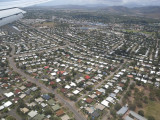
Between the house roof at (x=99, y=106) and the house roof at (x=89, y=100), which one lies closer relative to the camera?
the house roof at (x=99, y=106)

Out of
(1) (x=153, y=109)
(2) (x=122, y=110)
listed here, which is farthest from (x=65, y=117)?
(1) (x=153, y=109)

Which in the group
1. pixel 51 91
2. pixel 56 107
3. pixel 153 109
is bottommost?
pixel 153 109

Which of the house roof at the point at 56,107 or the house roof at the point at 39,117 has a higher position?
the house roof at the point at 56,107

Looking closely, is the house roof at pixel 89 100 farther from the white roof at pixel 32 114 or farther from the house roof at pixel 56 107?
the white roof at pixel 32 114

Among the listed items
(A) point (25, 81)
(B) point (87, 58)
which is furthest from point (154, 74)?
(A) point (25, 81)

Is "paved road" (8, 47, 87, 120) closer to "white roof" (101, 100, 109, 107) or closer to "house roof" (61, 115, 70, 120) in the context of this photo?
"house roof" (61, 115, 70, 120)

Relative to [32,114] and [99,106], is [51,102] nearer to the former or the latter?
[32,114]

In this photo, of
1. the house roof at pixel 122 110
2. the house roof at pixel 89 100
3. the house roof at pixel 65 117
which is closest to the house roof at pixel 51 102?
the house roof at pixel 65 117

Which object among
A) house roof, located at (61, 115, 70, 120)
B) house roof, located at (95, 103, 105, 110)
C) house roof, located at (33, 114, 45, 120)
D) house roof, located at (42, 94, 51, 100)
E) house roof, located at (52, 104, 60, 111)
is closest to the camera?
house roof, located at (33, 114, 45, 120)

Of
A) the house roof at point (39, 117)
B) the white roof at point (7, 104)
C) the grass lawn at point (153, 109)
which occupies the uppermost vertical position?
the white roof at point (7, 104)

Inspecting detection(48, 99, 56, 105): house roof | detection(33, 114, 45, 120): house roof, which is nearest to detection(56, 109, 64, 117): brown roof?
detection(33, 114, 45, 120): house roof
